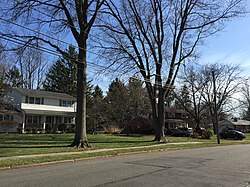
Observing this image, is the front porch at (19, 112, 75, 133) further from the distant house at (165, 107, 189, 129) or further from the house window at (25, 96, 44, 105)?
the distant house at (165, 107, 189, 129)

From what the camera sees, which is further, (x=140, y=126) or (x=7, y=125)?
(x=140, y=126)

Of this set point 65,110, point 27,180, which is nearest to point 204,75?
point 65,110

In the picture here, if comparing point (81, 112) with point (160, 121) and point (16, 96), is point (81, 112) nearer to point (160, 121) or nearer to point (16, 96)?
point (160, 121)

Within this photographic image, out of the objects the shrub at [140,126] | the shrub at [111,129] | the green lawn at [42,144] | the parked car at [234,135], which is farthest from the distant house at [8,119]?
the parked car at [234,135]

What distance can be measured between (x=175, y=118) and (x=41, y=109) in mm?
34921

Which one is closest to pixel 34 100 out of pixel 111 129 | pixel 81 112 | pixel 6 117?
pixel 6 117

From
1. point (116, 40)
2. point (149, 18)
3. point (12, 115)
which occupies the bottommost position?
point (12, 115)

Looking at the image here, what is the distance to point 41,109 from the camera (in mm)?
45875

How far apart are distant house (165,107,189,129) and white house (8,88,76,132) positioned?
23.9 m

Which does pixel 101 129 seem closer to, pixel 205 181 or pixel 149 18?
pixel 149 18

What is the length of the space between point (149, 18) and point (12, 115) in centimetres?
2403

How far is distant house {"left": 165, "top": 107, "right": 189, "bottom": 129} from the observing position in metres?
65.4

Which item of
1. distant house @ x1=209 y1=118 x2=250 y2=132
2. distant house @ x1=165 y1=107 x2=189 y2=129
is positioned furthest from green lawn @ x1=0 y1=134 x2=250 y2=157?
distant house @ x1=209 y1=118 x2=250 y2=132

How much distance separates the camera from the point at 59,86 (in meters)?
64.6
